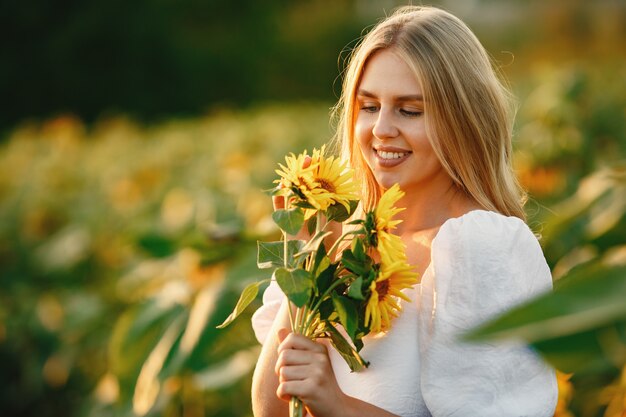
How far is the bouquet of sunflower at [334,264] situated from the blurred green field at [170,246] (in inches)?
22.9

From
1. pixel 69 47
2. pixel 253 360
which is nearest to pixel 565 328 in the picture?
pixel 253 360

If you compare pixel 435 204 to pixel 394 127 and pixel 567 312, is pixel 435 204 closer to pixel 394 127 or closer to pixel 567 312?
pixel 394 127

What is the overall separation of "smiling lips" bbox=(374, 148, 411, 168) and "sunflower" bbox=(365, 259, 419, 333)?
0.93ft

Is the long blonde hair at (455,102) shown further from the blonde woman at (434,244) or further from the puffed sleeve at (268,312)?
the puffed sleeve at (268,312)

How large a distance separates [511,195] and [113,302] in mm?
2812

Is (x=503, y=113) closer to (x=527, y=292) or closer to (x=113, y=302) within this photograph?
(x=527, y=292)

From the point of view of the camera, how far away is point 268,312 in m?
1.78

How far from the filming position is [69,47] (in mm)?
18781

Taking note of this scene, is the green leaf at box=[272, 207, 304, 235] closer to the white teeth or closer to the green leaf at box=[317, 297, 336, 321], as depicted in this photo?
the green leaf at box=[317, 297, 336, 321]

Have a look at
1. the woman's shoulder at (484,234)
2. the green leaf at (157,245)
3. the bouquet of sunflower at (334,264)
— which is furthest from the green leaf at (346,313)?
the green leaf at (157,245)

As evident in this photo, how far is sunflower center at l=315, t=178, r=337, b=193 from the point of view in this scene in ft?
4.56

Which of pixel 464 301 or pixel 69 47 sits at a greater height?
pixel 464 301

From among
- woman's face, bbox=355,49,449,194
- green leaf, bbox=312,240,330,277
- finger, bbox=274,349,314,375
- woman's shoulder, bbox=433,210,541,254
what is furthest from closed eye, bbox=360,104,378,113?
finger, bbox=274,349,314,375

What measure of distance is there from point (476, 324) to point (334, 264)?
243mm
